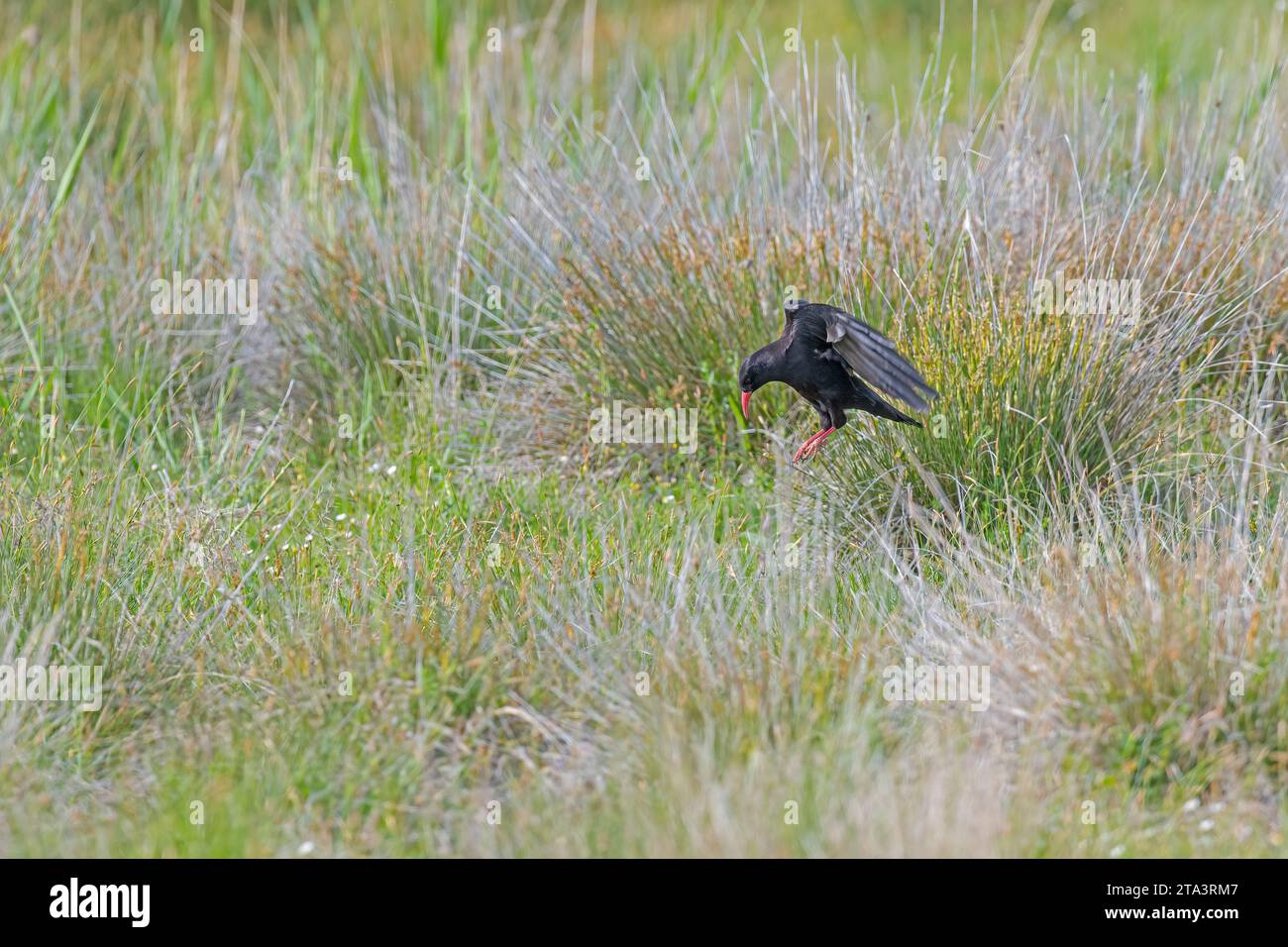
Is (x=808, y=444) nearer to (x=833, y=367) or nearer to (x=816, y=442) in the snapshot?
(x=816, y=442)

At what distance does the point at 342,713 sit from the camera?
151 inches

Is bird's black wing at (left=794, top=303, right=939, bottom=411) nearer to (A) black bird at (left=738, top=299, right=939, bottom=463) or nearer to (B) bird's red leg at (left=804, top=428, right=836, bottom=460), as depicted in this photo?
(A) black bird at (left=738, top=299, right=939, bottom=463)

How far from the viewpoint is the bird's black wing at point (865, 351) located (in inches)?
164

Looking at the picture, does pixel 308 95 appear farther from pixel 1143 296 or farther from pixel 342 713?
pixel 342 713

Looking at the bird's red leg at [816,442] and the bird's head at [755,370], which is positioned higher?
the bird's head at [755,370]

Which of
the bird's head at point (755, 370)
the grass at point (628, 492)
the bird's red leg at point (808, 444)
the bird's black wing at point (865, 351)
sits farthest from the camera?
the bird's red leg at point (808, 444)

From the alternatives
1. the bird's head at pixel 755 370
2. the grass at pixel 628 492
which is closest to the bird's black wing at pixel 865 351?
the bird's head at pixel 755 370

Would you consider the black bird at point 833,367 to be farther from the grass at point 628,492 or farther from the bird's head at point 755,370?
the grass at point 628,492

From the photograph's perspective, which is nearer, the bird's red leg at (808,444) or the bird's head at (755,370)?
the bird's head at (755,370)

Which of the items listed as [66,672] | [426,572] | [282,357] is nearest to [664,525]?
[426,572]

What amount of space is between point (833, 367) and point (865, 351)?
0.17m

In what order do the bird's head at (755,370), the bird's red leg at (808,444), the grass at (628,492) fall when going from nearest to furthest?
the grass at (628,492)
the bird's head at (755,370)
the bird's red leg at (808,444)

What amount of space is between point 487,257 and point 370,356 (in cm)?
65

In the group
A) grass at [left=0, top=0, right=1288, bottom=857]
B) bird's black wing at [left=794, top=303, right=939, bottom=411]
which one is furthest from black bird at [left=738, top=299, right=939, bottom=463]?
grass at [left=0, top=0, right=1288, bottom=857]
